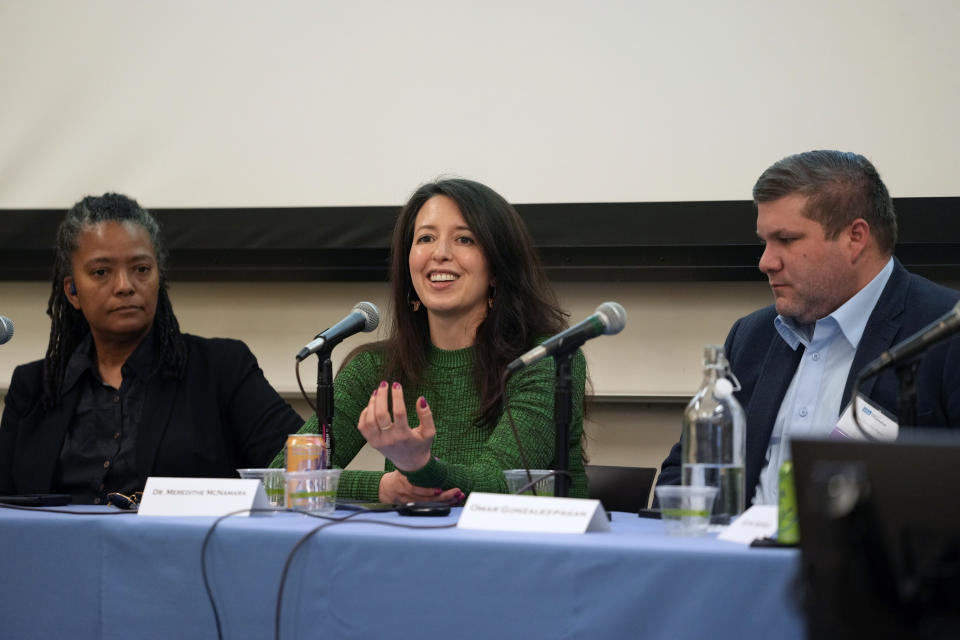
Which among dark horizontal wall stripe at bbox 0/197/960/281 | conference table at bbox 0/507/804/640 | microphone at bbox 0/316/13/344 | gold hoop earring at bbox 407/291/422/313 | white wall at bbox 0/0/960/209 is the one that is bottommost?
conference table at bbox 0/507/804/640

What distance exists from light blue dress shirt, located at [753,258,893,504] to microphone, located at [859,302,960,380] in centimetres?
68

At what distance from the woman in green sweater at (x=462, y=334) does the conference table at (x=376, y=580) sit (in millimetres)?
640

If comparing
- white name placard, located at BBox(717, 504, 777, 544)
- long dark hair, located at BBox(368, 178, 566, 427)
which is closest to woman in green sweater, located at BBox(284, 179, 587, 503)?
long dark hair, located at BBox(368, 178, 566, 427)

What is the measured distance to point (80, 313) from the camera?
2688 millimetres

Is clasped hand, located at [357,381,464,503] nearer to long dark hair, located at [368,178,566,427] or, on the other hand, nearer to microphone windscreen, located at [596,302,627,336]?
microphone windscreen, located at [596,302,627,336]

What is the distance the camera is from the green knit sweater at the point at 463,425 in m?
1.88

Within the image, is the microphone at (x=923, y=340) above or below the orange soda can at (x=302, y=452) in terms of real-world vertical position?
above

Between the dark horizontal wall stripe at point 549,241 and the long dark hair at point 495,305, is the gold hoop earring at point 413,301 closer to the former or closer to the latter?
the long dark hair at point 495,305

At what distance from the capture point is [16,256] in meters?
3.62

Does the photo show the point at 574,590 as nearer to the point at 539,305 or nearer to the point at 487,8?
the point at 539,305

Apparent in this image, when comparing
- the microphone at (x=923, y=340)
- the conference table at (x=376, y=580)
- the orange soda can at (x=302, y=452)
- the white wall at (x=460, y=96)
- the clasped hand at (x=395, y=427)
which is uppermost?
the white wall at (x=460, y=96)

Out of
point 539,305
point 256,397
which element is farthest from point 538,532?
point 256,397

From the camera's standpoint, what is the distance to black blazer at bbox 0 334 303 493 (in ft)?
7.95

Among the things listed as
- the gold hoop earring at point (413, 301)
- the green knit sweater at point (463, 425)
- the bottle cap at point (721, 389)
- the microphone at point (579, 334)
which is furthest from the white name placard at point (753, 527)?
the gold hoop earring at point (413, 301)
